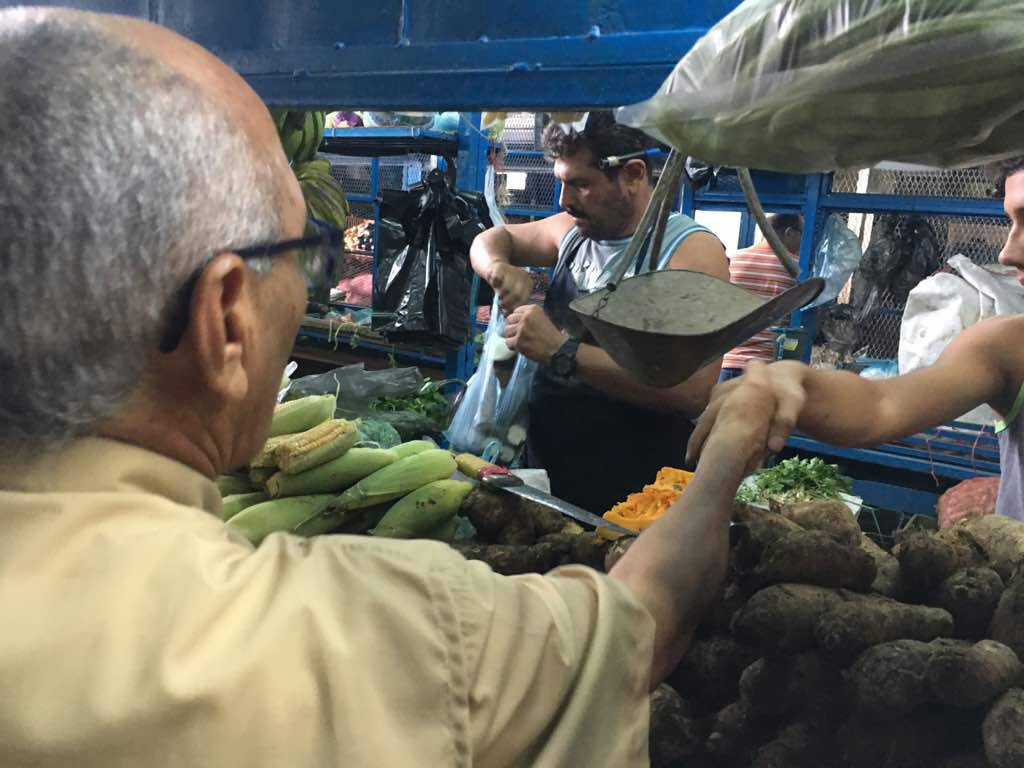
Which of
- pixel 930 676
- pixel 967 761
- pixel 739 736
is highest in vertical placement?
pixel 930 676

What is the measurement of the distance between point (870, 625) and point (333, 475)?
4.09ft

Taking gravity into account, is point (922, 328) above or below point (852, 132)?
below

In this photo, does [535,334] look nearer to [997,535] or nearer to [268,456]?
[268,456]

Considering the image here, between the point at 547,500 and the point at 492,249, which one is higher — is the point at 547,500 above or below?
below

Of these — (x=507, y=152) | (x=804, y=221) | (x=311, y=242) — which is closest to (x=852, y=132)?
(x=311, y=242)

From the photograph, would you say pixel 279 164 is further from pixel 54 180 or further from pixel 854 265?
pixel 854 265

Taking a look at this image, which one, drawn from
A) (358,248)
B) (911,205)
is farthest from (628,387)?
(358,248)

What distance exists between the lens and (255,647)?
2.43ft

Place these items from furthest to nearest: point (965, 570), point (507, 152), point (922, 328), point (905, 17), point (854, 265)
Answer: point (507, 152) < point (854, 265) < point (922, 328) < point (965, 570) < point (905, 17)

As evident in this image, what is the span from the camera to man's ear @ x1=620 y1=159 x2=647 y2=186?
9.21 ft

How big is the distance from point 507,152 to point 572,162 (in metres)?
4.59

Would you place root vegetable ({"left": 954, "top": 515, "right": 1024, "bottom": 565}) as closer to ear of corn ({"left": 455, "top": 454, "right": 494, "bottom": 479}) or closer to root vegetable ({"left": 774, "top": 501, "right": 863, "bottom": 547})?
root vegetable ({"left": 774, "top": 501, "right": 863, "bottom": 547})

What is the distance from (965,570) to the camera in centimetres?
137

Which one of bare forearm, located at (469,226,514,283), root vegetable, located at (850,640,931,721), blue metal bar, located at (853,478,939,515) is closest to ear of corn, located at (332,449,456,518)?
root vegetable, located at (850,640,931,721)
